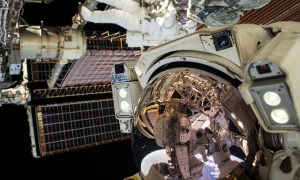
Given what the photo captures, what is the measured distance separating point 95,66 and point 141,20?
246cm

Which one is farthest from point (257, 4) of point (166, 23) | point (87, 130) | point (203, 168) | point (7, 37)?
point (87, 130)

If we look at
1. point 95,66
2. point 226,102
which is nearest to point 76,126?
point 95,66

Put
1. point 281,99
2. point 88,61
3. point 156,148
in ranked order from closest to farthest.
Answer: point 281,99
point 156,148
point 88,61

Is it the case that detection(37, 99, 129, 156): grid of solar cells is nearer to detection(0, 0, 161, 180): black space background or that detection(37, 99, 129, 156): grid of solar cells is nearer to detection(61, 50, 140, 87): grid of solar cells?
detection(0, 0, 161, 180): black space background

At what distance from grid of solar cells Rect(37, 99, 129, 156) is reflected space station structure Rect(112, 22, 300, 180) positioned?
5.62m

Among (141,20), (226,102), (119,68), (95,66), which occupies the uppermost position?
(141,20)

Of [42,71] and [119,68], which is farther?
[42,71]

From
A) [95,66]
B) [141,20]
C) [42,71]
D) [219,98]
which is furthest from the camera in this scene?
[42,71]

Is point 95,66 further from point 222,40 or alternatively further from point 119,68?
point 222,40

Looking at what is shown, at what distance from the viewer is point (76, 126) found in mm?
8727

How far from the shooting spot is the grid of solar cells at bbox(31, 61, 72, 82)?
7935 millimetres

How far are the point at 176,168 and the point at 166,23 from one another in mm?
3706

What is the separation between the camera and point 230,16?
16.4 feet

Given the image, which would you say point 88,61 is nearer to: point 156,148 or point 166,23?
point 166,23
